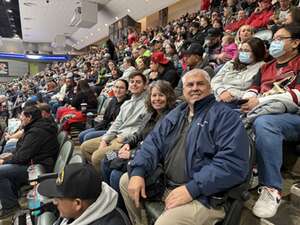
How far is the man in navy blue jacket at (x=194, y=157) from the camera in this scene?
4.77 ft

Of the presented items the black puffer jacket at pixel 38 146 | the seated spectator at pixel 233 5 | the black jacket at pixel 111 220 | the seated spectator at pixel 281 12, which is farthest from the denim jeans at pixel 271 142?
the seated spectator at pixel 233 5

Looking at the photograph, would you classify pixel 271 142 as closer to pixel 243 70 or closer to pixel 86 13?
pixel 243 70

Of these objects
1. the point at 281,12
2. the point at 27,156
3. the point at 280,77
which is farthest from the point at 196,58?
the point at 27,156

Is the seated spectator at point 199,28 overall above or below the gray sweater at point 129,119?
above

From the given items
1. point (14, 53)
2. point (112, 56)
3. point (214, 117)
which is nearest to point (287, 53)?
point (214, 117)

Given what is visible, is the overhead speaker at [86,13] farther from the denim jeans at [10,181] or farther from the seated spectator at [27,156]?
the denim jeans at [10,181]

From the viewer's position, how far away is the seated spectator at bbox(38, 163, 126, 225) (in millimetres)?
1317

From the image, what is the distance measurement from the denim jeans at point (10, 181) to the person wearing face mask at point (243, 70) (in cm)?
200

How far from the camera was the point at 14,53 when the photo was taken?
2759 cm

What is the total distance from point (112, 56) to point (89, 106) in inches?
210

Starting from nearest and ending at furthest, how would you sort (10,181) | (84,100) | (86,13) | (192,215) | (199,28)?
1. (192,215)
2. (10,181)
3. (84,100)
4. (199,28)
5. (86,13)

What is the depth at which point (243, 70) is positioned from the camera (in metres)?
2.58

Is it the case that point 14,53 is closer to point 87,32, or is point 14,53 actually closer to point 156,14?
point 87,32

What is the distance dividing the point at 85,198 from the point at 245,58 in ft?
6.05
